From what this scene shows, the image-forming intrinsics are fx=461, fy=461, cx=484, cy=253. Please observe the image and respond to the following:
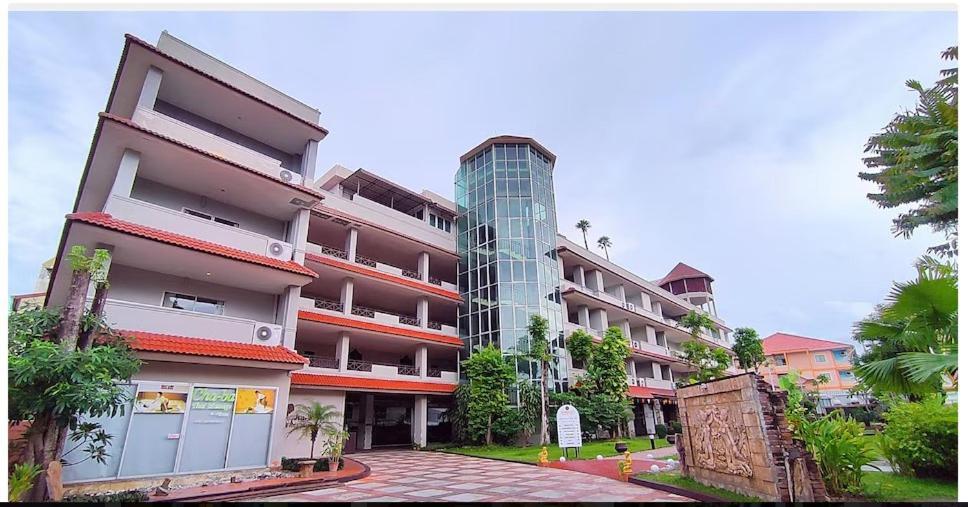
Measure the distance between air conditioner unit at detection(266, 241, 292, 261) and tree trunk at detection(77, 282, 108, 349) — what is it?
183 inches

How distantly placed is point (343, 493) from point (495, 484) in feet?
11.0

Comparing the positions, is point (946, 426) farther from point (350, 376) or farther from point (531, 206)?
point (531, 206)

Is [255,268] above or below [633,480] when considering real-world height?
above

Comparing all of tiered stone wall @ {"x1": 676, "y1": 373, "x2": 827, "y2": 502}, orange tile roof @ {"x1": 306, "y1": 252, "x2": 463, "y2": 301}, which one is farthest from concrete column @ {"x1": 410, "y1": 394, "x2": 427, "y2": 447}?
tiered stone wall @ {"x1": 676, "y1": 373, "x2": 827, "y2": 502}

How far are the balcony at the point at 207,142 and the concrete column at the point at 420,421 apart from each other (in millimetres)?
10781

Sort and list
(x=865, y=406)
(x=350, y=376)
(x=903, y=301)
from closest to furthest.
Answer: (x=903, y=301) → (x=350, y=376) → (x=865, y=406)

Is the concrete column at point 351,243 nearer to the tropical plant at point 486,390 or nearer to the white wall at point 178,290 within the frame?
the white wall at point 178,290

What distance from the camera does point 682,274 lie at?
42125 millimetres

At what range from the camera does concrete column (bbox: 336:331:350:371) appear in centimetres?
1805

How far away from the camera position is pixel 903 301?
7.59m

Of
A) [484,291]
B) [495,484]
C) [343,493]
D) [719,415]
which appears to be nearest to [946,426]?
[719,415]

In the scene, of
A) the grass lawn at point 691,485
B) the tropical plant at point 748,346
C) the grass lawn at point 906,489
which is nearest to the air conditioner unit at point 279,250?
the grass lawn at point 691,485

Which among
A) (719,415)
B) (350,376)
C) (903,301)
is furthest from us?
(350,376)

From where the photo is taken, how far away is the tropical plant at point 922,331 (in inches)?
273
